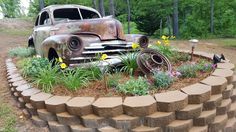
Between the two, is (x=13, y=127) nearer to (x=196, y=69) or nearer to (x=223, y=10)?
(x=196, y=69)

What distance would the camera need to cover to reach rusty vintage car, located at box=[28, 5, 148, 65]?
4219 millimetres

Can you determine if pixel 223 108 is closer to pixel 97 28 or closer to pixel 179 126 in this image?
pixel 179 126

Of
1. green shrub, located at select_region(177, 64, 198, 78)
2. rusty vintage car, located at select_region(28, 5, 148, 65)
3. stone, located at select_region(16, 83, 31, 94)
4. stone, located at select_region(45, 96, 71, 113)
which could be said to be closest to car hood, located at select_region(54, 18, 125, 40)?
rusty vintage car, located at select_region(28, 5, 148, 65)

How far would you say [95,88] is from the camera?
3529mm

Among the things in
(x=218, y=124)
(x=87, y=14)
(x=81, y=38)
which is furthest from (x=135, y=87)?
(x=87, y=14)

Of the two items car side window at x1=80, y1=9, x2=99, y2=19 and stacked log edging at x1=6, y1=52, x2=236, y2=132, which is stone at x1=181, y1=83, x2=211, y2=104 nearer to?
stacked log edging at x1=6, y1=52, x2=236, y2=132

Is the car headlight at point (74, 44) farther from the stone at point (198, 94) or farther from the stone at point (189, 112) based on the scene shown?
the stone at point (189, 112)

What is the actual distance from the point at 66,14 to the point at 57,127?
3.65 meters

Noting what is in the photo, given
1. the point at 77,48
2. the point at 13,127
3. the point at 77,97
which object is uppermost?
the point at 77,48

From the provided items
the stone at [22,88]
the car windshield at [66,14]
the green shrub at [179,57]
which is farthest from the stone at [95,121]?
the car windshield at [66,14]

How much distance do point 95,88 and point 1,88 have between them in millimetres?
2379

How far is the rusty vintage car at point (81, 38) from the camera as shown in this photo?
4.22 metres

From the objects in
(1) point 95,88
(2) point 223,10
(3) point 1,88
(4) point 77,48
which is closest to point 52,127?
(1) point 95,88

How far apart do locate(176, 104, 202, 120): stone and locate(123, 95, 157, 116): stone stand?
30cm
